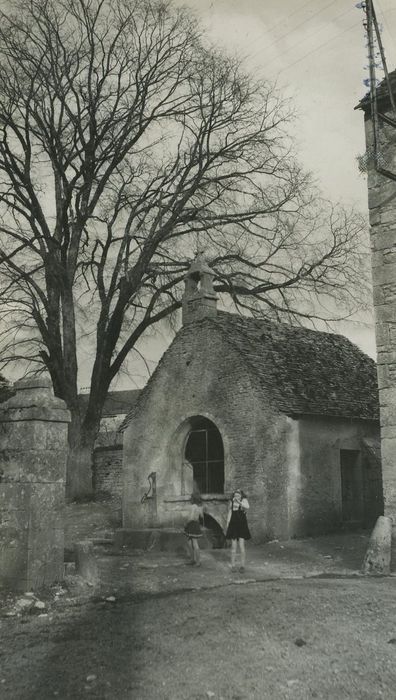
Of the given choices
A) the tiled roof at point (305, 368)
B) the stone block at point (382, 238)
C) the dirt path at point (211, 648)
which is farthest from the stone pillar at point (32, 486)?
the tiled roof at point (305, 368)

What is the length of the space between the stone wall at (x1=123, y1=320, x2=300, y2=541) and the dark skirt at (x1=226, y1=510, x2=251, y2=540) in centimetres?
336

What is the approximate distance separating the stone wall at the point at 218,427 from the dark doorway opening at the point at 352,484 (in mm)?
3044

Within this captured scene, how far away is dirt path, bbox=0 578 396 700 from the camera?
5.59 m

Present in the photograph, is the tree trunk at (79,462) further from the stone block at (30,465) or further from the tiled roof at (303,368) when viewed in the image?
the stone block at (30,465)

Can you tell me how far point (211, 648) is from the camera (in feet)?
21.6

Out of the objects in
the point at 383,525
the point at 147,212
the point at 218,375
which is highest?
the point at 147,212

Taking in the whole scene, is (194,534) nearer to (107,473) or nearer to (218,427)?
(218,427)

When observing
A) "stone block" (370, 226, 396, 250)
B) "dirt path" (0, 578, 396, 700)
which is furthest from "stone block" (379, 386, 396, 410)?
"dirt path" (0, 578, 396, 700)

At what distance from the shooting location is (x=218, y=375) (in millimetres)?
18141

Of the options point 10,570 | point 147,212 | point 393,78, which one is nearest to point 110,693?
point 10,570

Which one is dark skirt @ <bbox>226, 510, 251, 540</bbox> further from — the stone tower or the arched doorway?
the stone tower

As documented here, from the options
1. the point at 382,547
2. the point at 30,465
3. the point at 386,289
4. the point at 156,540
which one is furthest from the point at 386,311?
the point at 156,540

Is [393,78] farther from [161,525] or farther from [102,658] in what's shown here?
[161,525]

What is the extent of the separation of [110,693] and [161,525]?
13.6 metres
